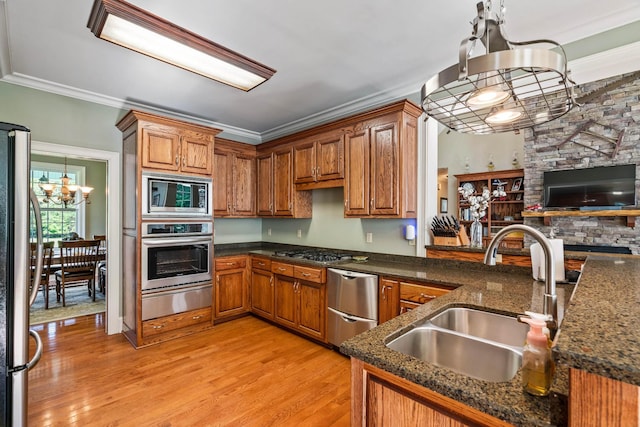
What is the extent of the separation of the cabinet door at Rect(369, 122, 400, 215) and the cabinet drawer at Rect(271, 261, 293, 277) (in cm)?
→ 118

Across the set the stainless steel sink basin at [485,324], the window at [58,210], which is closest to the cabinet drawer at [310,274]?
the stainless steel sink basin at [485,324]

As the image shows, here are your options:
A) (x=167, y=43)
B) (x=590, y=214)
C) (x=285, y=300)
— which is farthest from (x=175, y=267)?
(x=590, y=214)

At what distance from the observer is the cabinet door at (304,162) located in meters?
3.80

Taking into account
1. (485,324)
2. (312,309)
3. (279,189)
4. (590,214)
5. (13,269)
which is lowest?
(312,309)

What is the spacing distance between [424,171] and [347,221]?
3.92 feet

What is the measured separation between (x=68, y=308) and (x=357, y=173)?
4.77 meters

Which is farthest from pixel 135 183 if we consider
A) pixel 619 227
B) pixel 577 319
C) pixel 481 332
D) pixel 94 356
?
pixel 619 227

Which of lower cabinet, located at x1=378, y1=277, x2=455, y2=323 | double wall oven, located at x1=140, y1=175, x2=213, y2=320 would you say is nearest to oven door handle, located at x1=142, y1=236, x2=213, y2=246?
double wall oven, located at x1=140, y1=175, x2=213, y2=320

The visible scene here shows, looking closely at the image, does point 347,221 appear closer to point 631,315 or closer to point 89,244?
point 631,315

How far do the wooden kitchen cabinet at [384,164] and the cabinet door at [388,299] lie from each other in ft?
2.27

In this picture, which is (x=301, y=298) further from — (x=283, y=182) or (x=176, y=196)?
(x=176, y=196)

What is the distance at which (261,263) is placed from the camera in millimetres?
4027

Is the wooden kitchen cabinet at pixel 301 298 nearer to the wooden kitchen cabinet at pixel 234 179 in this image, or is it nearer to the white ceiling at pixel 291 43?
the wooden kitchen cabinet at pixel 234 179

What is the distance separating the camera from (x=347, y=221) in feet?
12.8
